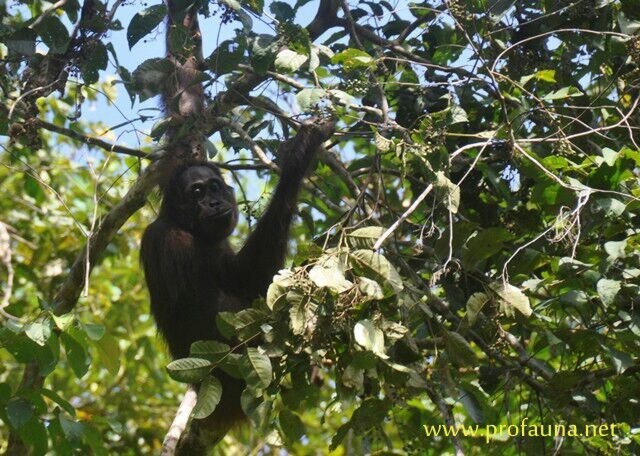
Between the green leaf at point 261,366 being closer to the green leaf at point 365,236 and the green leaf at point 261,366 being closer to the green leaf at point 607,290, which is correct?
the green leaf at point 365,236

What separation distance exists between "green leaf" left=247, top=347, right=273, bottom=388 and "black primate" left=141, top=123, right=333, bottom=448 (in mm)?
2357

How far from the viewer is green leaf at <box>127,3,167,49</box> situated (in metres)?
4.84

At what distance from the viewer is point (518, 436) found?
476cm

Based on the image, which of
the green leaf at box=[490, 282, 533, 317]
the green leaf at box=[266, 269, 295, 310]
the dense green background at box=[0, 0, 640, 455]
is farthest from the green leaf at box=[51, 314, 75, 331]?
the green leaf at box=[490, 282, 533, 317]

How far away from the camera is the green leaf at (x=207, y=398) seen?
370 cm

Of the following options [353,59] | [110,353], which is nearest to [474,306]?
[353,59]

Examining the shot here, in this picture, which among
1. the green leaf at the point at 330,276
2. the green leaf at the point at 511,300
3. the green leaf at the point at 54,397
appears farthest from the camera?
the green leaf at the point at 54,397

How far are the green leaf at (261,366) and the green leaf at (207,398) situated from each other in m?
0.22

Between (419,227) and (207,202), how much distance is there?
6.79 feet

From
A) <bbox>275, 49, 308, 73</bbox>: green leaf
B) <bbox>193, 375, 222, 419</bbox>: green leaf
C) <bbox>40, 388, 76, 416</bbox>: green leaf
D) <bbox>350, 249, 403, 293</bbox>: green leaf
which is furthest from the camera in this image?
<bbox>40, 388, 76, 416</bbox>: green leaf

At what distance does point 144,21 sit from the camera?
4.85 metres

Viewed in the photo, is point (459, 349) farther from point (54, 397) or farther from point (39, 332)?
point (54, 397)

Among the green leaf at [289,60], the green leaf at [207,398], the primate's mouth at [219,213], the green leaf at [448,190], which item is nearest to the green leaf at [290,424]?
the green leaf at [207,398]

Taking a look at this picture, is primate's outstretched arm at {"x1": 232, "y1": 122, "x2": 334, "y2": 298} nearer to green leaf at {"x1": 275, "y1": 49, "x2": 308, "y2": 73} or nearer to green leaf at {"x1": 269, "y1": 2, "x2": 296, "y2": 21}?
green leaf at {"x1": 269, "y1": 2, "x2": 296, "y2": 21}
